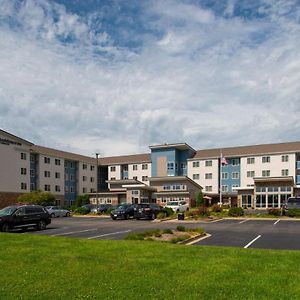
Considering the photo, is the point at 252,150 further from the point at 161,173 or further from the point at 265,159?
the point at 161,173

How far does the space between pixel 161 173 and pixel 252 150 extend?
19206mm

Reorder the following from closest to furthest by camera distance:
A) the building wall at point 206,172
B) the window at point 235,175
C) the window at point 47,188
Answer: the window at point 47,188, the window at point 235,175, the building wall at point 206,172

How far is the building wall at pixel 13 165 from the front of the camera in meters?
62.2

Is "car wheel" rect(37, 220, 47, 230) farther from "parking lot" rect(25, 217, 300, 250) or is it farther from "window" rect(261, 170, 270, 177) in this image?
"window" rect(261, 170, 270, 177)

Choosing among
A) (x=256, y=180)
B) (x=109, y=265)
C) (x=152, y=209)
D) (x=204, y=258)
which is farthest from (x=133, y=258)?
(x=256, y=180)

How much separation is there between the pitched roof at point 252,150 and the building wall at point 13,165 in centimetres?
3443

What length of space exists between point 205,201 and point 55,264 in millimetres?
57865

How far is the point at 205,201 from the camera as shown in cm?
6569

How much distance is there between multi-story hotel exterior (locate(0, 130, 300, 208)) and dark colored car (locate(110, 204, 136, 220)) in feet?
79.9

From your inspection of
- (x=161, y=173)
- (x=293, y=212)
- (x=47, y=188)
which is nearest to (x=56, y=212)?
(x=293, y=212)

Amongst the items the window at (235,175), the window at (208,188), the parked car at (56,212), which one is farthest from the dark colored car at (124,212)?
the window at (235,175)

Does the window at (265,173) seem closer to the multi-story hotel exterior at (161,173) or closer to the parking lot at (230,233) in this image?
the multi-story hotel exterior at (161,173)

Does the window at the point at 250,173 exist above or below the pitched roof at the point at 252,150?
below

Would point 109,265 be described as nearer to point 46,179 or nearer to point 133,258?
point 133,258
